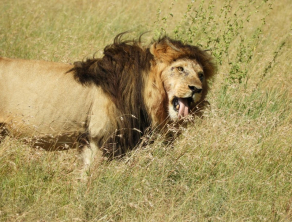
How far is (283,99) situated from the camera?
6.22 metres

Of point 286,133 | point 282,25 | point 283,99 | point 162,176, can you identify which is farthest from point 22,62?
point 282,25

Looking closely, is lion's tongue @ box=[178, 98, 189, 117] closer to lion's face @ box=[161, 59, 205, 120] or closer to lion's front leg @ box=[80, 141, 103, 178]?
lion's face @ box=[161, 59, 205, 120]

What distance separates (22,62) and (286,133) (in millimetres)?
2654

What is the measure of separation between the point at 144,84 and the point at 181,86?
1.02ft

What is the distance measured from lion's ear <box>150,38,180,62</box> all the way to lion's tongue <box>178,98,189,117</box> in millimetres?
347

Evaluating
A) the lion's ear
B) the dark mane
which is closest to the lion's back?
the dark mane

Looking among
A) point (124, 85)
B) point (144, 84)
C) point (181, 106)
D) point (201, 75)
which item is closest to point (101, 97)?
point (124, 85)

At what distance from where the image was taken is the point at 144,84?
397cm

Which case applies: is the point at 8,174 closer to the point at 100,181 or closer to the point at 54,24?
the point at 100,181

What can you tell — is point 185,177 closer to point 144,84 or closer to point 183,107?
point 183,107

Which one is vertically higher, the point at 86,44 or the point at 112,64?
the point at 112,64

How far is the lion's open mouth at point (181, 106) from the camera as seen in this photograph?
393 centimetres

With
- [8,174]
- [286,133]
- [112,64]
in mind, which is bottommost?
[8,174]

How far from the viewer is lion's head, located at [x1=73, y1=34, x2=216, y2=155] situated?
3916mm
